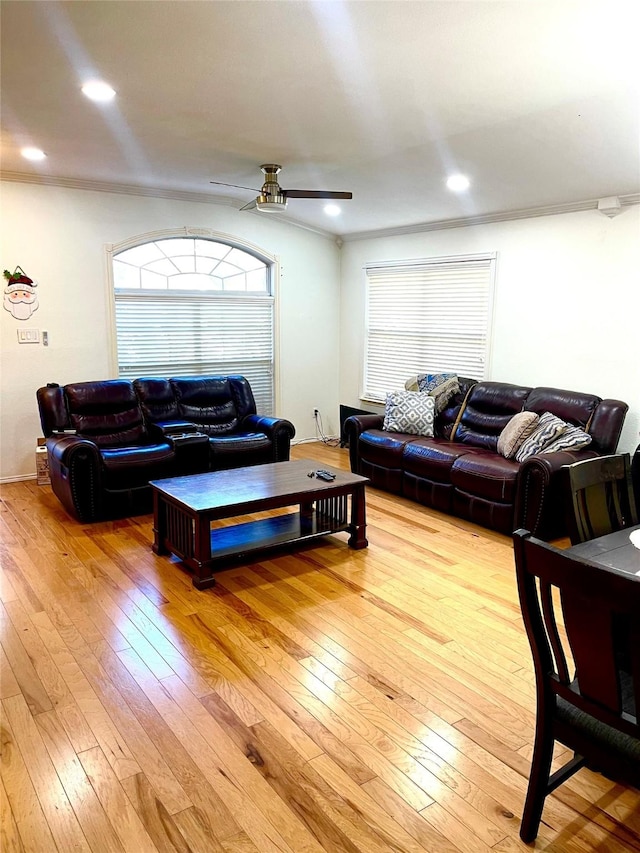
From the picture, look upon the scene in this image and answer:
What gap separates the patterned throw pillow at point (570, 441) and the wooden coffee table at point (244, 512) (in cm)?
143

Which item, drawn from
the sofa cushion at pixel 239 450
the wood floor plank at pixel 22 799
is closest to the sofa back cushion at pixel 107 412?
the sofa cushion at pixel 239 450

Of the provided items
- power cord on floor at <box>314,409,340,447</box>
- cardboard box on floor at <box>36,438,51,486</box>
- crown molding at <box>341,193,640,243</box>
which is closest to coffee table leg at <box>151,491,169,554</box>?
cardboard box on floor at <box>36,438,51,486</box>

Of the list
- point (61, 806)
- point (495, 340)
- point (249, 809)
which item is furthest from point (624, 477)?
point (495, 340)

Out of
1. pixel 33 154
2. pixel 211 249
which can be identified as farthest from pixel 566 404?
pixel 33 154

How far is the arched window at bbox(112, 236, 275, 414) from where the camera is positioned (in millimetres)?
6148

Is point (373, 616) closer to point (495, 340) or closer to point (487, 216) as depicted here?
point (495, 340)

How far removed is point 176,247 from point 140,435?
7.00 feet

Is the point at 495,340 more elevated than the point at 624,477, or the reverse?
the point at 495,340

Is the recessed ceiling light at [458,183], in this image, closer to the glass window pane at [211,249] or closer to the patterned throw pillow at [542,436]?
the patterned throw pillow at [542,436]

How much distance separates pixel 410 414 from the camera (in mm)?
5617

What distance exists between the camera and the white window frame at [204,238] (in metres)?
5.91

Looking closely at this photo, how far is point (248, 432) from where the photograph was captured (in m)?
5.89

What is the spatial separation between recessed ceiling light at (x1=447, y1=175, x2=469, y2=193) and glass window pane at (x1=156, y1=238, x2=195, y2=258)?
282cm

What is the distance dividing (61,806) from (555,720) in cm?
158
